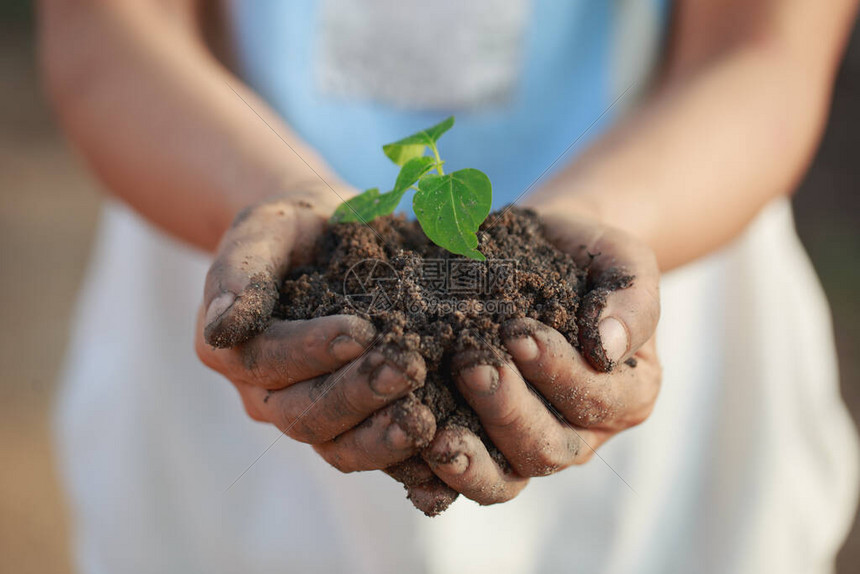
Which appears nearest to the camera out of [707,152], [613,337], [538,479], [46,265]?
[613,337]

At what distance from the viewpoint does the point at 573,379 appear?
3.43 ft

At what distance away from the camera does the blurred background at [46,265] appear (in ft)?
11.0

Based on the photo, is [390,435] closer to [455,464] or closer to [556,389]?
[455,464]

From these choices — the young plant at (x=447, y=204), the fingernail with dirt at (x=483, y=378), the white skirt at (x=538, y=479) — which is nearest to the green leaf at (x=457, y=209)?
the young plant at (x=447, y=204)

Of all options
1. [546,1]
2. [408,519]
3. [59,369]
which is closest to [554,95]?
[546,1]

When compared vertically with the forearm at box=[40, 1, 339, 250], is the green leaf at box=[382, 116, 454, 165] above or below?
below

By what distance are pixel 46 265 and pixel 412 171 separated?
4.60 metres

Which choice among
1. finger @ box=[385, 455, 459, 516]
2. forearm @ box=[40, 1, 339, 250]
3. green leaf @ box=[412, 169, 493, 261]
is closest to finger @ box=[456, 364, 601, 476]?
finger @ box=[385, 455, 459, 516]

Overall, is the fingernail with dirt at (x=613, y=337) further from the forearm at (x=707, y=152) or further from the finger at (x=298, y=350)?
the forearm at (x=707, y=152)

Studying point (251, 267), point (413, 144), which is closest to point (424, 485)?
point (251, 267)

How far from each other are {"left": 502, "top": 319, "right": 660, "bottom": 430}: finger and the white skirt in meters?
0.87

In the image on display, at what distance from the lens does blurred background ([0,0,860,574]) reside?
3.37 meters

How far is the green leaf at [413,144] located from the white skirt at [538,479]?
962mm
